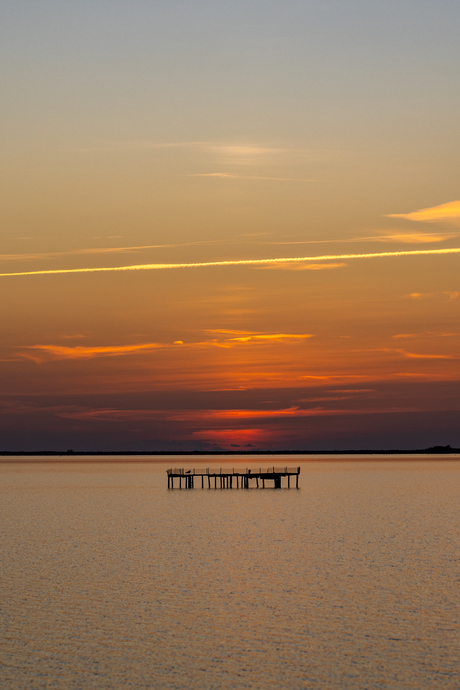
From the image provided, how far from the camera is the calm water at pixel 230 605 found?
97.8 ft

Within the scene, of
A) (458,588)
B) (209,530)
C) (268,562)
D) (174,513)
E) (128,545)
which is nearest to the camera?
(458,588)

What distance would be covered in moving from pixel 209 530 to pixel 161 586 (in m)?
32.3

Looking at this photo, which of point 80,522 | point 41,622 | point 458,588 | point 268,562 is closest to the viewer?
point 41,622

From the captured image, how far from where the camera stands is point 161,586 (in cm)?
4656

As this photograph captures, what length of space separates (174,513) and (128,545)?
3396 centimetres

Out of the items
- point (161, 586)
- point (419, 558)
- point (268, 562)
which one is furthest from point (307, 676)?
point (419, 558)

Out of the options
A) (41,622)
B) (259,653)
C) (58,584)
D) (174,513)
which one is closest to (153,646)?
(259,653)

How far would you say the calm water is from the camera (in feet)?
97.8

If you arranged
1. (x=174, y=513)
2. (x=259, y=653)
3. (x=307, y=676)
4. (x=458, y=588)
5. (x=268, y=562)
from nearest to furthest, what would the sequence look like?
(x=307, y=676) < (x=259, y=653) < (x=458, y=588) < (x=268, y=562) < (x=174, y=513)

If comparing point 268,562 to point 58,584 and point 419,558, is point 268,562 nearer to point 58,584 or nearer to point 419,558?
point 419,558

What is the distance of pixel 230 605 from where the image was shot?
41438 millimetres

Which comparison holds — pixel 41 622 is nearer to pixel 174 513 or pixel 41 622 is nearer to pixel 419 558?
pixel 419 558

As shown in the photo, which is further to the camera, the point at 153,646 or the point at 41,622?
the point at 41,622

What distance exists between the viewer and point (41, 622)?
122ft
